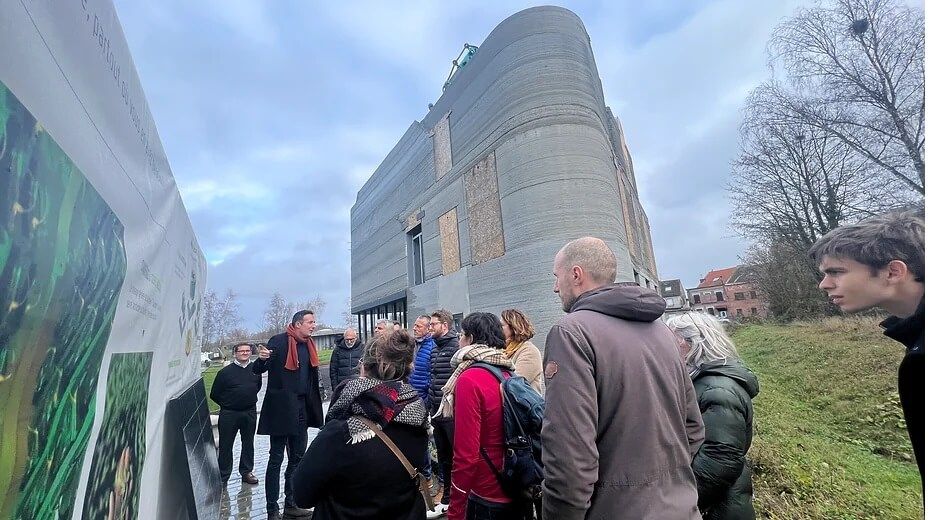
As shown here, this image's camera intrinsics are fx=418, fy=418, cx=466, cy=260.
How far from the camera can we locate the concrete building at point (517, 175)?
15.9 m

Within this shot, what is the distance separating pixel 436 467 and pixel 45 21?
5792mm

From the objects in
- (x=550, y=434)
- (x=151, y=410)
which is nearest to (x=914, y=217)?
(x=550, y=434)

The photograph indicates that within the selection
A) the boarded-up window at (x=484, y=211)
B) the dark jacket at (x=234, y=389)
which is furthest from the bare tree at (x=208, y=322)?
the boarded-up window at (x=484, y=211)

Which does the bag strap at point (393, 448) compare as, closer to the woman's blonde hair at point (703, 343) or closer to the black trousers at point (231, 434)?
the woman's blonde hair at point (703, 343)

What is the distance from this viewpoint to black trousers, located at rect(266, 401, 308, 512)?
445cm

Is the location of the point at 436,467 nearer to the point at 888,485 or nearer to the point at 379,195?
the point at 888,485

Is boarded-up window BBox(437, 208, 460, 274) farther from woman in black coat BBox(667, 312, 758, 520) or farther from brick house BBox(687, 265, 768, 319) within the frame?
brick house BBox(687, 265, 768, 319)

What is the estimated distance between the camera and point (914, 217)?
141 centimetres

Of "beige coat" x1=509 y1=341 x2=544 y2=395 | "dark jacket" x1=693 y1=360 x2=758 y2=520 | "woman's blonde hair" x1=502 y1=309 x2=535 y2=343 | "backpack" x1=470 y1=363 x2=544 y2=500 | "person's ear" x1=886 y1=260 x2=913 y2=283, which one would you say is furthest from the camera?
"woman's blonde hair" x1=502 y1=309 x2=535 y2=343

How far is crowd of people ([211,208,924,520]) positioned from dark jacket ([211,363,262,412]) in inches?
139

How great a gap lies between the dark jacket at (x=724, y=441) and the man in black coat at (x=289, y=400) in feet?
13.3

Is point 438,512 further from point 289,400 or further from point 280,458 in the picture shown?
→ point 289,400

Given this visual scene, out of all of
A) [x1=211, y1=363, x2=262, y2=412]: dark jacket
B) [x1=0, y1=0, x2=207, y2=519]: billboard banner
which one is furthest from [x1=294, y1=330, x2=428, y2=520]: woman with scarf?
[x1=211, y1=363, x2=262, y2=412]: dark jacket

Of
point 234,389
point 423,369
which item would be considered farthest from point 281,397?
point 423,369
